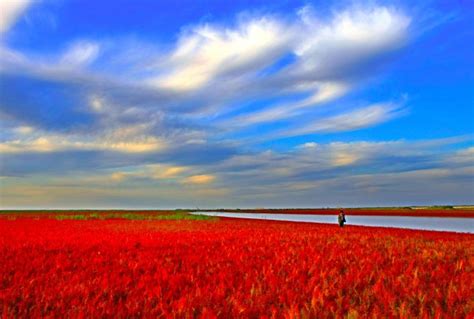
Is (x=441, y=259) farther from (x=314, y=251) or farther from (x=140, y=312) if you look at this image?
(x=140, y=312)

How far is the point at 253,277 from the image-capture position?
7.15 m

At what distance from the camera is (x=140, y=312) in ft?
16.1

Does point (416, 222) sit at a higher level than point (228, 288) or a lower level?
lower

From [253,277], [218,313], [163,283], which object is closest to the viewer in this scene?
[218,313]

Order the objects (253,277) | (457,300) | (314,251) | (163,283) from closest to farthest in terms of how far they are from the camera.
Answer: (457,300)
(163,283)
(253,277)
(314,251)

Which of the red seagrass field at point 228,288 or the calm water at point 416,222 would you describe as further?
the calm water at point 416,222

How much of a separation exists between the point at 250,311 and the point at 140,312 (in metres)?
1.34

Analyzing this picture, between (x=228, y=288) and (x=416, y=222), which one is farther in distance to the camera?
(x=416, y=222)

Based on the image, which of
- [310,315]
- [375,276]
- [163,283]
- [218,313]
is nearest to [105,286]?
[163,283]

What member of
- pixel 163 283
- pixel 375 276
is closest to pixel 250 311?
pixel 163 283

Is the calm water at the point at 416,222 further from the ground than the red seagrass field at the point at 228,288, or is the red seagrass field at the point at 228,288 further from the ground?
the red seagrass field at the point at 228,288

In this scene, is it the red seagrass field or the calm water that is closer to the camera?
the red seagrass field

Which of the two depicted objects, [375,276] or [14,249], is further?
[14,249]

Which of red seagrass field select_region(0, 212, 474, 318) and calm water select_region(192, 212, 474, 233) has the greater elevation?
red seagrass field select_region(0, 212, 474, 318)
